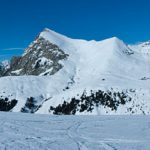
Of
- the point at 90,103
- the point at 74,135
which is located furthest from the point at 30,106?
the point at 74,135

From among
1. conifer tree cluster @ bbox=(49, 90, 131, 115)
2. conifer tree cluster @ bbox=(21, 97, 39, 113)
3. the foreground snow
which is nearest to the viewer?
the foreground snow

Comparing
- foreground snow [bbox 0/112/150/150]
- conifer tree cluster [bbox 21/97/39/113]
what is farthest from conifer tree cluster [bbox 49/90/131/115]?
foreground snow [bbox 0/112/150/150]

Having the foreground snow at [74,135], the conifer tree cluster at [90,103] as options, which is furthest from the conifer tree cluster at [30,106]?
the foreground snow at [74,135]

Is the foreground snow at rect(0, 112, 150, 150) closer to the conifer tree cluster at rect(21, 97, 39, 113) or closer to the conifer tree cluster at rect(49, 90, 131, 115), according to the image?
the conifer tree cluster at rect(49, 90, 131, 115)

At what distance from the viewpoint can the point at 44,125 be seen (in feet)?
84.1

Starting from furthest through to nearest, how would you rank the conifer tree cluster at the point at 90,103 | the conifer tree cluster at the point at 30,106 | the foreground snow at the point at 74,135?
the conifer tree cluster at the point at 30,106 → the conifer tree cluster at the point at 90,103 → the foreground snow at the point at 74,135

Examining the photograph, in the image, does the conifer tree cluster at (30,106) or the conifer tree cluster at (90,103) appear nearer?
the conifer tree cluster at (90,103)

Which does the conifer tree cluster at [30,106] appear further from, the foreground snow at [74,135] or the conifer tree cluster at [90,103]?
the foreground snow at [74,135]

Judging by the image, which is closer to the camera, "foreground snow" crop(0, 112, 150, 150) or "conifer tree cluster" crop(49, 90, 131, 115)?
"foreground snow" crop(0, 112, 150, 150)

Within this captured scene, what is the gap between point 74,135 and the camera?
2122cm

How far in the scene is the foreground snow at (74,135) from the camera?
17.9m

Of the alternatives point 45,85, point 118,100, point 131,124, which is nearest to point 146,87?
point 118,100

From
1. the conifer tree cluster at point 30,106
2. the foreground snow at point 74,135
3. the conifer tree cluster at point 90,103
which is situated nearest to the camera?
the foreground snow at point 74,135

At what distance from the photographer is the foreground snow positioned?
1789cm
